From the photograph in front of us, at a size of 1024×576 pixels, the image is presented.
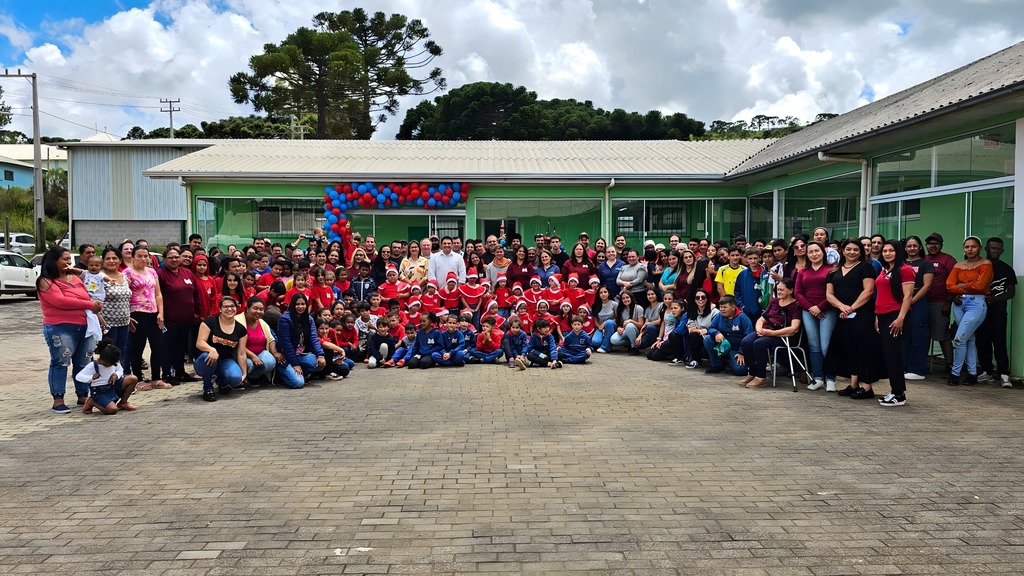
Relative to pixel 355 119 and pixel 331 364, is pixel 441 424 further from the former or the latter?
pixel 355 119

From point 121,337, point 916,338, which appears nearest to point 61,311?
point 121,337

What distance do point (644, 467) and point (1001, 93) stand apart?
6.16m

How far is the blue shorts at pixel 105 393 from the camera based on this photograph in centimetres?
723

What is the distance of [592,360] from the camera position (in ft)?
36.1

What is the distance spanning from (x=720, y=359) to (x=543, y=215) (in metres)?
8.53

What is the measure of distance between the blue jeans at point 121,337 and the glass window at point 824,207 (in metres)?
11.1

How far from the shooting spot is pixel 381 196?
16750 mm

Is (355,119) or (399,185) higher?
(355,119)

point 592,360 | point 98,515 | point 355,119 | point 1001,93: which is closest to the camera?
point 98,515

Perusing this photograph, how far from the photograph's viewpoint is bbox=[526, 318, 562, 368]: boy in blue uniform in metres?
10.4

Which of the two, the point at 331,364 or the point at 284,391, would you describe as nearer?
the point at 284,391

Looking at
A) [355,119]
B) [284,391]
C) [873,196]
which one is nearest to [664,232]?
[873,196]

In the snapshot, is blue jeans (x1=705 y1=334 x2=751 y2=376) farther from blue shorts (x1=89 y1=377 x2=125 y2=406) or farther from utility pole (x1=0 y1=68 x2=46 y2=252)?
utility pole (x1=0 y1=68 x2=46 y2=252)

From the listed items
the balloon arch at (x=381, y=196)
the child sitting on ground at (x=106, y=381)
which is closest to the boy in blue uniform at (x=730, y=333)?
the child sitting on ground at (x=106, y=381)
